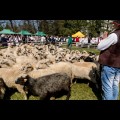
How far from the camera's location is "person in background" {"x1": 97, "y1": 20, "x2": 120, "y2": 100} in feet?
17.7

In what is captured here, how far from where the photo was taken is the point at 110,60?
5.51 meters

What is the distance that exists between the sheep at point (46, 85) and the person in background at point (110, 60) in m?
1.88

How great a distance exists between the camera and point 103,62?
18.3 ft

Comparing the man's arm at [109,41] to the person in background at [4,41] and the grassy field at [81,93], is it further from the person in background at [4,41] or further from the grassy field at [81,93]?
the person in background at [4,41]

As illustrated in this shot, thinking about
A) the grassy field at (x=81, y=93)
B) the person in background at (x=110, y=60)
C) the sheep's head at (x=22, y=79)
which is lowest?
the grassy field at (x=81, y=93)

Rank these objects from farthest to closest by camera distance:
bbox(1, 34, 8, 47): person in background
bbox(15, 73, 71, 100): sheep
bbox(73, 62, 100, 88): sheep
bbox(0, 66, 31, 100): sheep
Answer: bbox(1, 34, 8, 47): person in background → bbox(73, 62, 100, 88): sheep → bbox(0, 66, 31, 100): sheep → bbox(15, 73, 71, 100): sheep

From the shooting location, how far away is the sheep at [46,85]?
723cm

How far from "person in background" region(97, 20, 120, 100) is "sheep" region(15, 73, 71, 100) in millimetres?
1881

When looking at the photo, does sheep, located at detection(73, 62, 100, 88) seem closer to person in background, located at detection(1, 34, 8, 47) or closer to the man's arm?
the man's arm

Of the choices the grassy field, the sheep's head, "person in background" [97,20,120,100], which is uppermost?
"person in background" [97,20,120,100]

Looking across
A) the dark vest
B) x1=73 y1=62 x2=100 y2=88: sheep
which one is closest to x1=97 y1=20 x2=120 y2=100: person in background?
the dark vest

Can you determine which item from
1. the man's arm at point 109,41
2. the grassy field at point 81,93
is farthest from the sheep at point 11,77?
the man's arm at point 109,41
